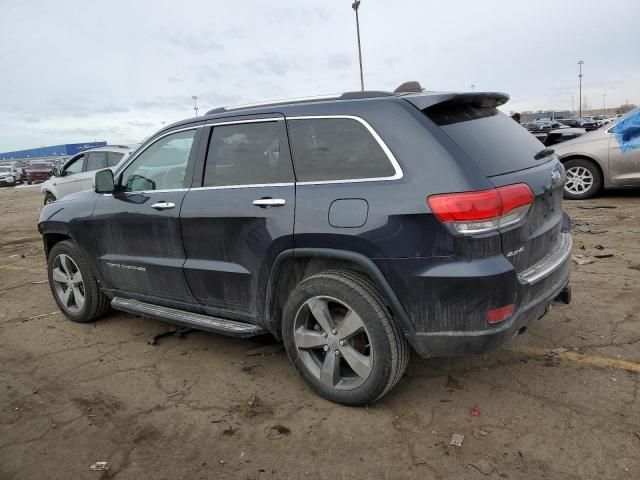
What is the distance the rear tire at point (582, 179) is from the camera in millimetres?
9141

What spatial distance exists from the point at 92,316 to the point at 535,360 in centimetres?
380

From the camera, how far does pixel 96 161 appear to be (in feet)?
39.9

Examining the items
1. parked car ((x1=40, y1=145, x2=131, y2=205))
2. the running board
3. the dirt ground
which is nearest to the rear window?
the dirt ground

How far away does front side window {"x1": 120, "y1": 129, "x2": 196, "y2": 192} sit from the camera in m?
3.89

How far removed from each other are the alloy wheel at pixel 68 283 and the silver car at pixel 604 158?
7.81 m

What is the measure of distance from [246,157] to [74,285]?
248cm

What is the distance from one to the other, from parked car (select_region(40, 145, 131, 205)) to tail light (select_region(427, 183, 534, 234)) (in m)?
10.0

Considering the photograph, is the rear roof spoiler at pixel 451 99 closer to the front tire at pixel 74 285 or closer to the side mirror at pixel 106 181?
the side mirror at pixel 106 181

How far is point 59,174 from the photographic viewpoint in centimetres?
1320

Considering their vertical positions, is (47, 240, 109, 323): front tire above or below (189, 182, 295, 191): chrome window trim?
below

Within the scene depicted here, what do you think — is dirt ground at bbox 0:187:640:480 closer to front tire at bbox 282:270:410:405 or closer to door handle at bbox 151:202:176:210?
front tire at bbox 282:270:410:405

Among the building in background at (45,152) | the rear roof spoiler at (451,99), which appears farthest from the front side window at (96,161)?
the building in background at (45,152)

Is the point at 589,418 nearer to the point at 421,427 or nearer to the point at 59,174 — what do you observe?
the point at 421,427

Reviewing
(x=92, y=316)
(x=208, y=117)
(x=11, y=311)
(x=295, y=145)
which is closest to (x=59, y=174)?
(x=11, y=311)
